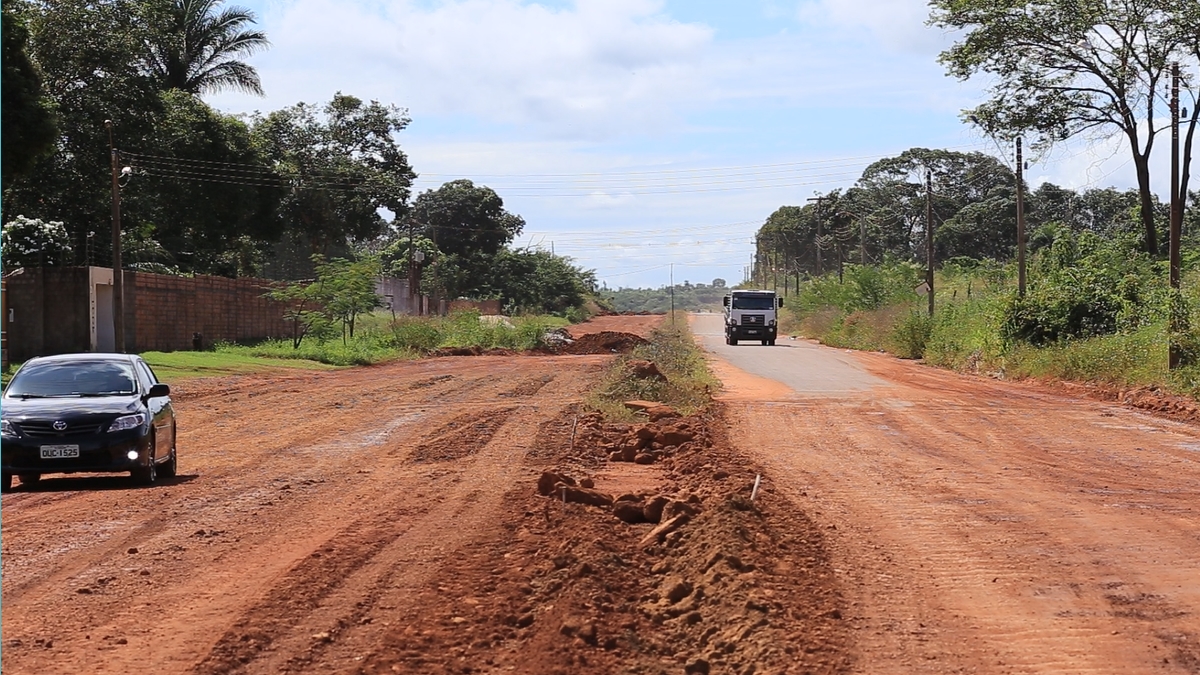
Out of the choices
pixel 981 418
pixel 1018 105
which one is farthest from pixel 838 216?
pixel 981 418

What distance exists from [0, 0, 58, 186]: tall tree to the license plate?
55.3ft

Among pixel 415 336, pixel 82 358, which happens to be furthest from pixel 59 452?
pixel 415 336

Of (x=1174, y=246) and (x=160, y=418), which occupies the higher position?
(x=1174, y=246)

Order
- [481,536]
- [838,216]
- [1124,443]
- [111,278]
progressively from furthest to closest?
[838,216] → [111,278] → [1124,443] → [481,536]

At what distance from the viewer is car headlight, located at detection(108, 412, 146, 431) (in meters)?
14.4

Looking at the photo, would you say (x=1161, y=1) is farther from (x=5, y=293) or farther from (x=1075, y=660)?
(x=1075, y=660)

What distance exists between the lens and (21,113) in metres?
29.0

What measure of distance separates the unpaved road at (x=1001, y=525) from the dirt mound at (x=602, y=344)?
94.5 feet

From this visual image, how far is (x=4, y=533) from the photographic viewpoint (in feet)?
36.2

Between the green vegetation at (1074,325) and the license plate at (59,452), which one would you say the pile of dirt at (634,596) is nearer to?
the license plate at (59,452)

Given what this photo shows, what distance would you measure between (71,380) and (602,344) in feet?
135

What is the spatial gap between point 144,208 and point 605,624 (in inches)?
1822

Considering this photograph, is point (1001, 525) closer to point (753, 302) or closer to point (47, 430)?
point (47, 430)

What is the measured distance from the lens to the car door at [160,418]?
15.0 meters
